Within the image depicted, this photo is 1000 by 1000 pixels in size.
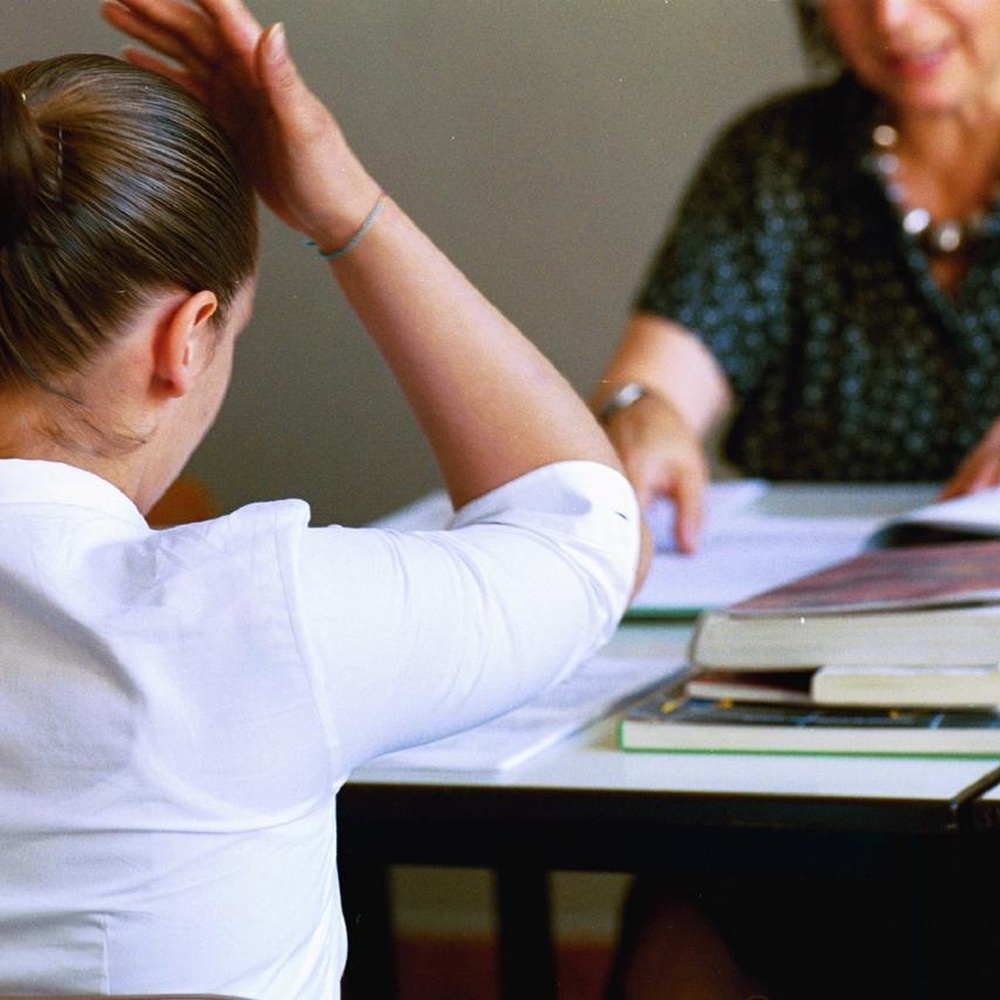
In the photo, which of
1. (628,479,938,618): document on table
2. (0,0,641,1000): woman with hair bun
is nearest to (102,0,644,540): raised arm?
(0,0,641,1000): woman with hair bun

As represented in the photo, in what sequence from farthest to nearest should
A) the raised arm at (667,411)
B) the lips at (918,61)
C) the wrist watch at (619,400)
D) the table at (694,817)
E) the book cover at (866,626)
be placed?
the lips at (918,61)
the wrist watch at (619,400)
the raised arm at (667,411)
the book cover at (866,626)
the table at (694,817)

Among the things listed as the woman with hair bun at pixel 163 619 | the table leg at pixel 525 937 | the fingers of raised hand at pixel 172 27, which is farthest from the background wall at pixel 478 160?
the table leg at pixel 525 937

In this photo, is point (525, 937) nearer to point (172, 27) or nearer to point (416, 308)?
point (416, 308)

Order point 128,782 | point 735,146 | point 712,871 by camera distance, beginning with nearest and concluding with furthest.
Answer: point 128,782, point 712,871, point 735,146

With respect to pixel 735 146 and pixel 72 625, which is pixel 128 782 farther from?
pixel 735 146

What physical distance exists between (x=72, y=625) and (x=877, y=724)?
16.1 inches

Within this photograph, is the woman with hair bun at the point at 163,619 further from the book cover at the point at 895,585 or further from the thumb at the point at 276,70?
the book cover at the point at 895,585

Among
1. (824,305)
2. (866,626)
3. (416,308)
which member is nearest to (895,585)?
(866,626)

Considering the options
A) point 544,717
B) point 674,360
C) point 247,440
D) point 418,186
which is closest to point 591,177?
point 418,186

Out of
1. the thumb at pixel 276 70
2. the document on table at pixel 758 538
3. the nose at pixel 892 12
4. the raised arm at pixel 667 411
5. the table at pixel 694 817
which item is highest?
the thumb at pixel 276 70

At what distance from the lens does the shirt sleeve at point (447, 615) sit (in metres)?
0.63

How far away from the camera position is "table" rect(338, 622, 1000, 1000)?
738 millimetres

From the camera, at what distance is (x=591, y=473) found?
0.83 metres

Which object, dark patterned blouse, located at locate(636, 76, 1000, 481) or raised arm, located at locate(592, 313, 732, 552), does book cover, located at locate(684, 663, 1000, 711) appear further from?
dark patterned blouse, located at locate(636, 76, 1000, 481)
